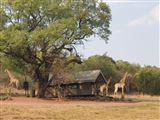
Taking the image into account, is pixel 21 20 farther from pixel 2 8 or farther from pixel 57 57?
pixel 57 57

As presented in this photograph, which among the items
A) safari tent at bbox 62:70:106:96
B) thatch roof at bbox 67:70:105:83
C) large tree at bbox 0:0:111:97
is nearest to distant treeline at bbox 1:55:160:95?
safari tent at bbox 62:70:106:96

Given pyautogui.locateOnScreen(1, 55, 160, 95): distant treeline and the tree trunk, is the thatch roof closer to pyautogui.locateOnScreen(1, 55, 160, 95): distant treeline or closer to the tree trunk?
the tree trunk

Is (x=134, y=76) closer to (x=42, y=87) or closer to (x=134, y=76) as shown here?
(x=134, y=76)

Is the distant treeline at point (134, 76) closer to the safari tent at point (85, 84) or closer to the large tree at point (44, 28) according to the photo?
the safari tent at point (85, 84)

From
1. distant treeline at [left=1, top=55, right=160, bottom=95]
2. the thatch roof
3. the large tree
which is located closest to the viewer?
the large tree

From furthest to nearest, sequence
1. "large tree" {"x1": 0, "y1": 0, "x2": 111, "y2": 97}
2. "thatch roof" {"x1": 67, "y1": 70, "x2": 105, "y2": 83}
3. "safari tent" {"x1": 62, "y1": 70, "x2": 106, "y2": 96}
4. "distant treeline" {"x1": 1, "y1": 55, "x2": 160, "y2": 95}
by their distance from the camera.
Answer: "distant treeline" {"x1": 1, "y1": 55, "x2": 160, "y2": 95} < "safari tent" {"x1": 62, "y1": 70, "x2": 106, "y2": 96} < "thatch roof" {"x1": 67, "y1": 70, "x2": 105, "y2": 83} < "large tree" {"x1": 0, "y1": 0, "x2": 111, "y2": 97}

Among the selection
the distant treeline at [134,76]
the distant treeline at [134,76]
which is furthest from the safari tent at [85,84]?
the distant treeline at [134,76]

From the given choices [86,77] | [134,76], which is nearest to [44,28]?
[86,77]

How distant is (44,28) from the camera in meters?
35.2

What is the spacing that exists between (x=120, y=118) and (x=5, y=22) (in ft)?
68.5

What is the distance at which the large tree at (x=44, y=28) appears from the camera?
34.5 metres

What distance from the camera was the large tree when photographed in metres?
34.5

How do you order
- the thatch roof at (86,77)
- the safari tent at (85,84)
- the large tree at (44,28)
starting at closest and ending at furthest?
the large tree at (44,28) → the thatch roof at (86,77) → the safari tent at (85,84)

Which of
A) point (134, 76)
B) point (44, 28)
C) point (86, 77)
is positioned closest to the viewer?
point (44, 28)
